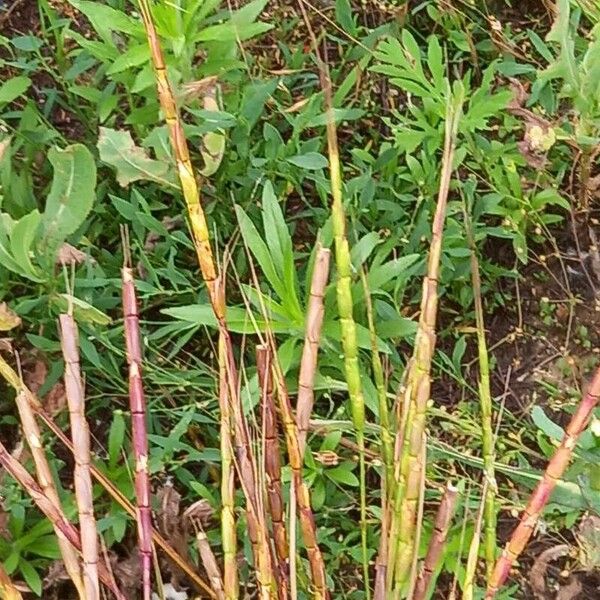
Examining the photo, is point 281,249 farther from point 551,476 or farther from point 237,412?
point 551,476

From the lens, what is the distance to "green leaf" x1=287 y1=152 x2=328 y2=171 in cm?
127

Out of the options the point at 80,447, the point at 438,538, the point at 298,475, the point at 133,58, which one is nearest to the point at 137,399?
the point at 80,447

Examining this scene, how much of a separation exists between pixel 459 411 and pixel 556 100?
0.49 m

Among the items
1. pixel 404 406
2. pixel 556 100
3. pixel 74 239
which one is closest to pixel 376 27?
pixel 556 100

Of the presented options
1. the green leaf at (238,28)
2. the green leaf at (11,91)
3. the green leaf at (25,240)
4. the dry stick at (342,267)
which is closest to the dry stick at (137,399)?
the dry stick at (342,267)

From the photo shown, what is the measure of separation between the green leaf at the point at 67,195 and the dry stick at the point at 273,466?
17.9 inches

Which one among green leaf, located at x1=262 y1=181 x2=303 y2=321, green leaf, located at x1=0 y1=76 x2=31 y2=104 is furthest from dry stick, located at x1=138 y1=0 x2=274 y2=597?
green leaf, located at x1=0 y1=76 x2=31 y2=104

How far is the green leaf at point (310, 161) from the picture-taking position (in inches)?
49.9

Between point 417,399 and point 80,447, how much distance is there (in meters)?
0.27

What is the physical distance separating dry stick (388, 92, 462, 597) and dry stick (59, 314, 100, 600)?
261mm

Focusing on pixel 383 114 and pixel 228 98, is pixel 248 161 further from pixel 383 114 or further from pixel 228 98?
pixel 383 114

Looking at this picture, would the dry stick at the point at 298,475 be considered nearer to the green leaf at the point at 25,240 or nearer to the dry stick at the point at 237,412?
the dry stick at the point at 237,412

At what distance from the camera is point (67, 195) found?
1226 mm

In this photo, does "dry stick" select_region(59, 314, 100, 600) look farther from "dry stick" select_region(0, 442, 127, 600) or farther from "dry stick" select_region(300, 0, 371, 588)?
"dry stick" select_region(300, 0, 371, 588)
